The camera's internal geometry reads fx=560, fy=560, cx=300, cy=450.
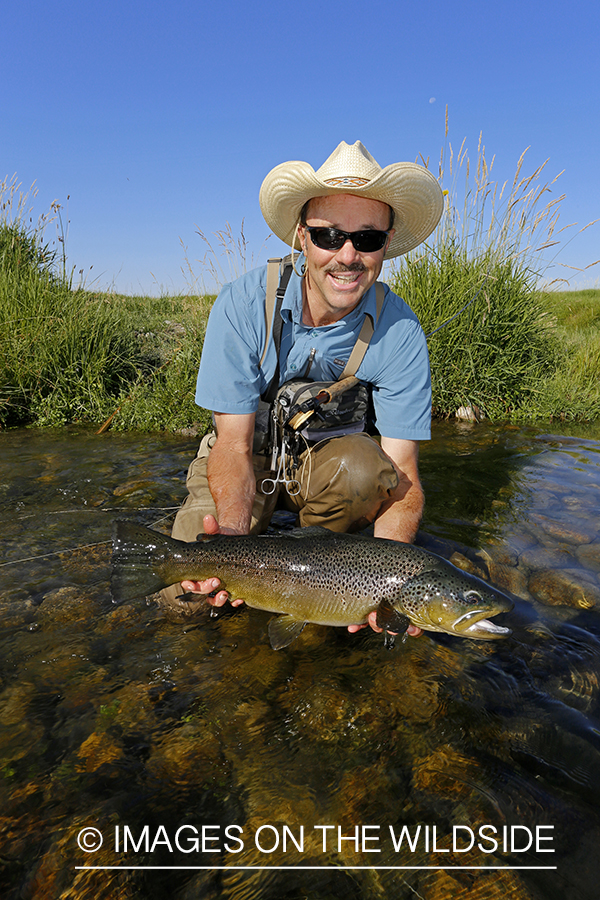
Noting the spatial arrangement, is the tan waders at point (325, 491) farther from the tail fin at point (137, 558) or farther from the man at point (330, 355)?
the tail fin at point (137, 558)

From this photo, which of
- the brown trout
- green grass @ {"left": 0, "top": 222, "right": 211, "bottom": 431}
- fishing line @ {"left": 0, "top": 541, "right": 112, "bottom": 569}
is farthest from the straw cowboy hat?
green grass @ {"left": 0, "top": 222, "right": 211, "bottom": 431}

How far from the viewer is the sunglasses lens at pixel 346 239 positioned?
3670 millimetres

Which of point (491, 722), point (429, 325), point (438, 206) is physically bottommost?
point (491, 722)

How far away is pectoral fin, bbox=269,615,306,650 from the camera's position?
2.98 m

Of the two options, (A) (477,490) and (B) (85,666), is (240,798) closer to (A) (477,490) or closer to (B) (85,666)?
(B) (85,666)

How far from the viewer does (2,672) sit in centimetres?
299

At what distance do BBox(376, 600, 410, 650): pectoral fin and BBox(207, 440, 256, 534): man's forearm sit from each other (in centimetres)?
102

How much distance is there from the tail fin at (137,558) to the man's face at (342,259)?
1.93 m

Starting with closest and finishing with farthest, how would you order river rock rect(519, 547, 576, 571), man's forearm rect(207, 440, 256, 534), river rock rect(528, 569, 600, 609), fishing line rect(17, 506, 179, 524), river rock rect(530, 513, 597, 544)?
man's forearm rect(207, 440, 256, 534) → river rock rect(528, 569, 600, 609) → river rock rect(519, 547, 576, 571) → river rock rect(530, 513, 597, 544) → fishing line rect(17, 506, 179, 524)

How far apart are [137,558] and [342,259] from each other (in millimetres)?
2253

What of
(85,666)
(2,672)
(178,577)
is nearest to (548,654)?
(178,577)

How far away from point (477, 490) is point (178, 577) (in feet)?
12.3

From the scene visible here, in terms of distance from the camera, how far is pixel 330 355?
4.04m

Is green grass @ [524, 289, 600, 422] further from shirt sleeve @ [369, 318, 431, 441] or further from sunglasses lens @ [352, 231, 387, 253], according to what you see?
sunglasses lens @ [352, 231, 387, 253]
